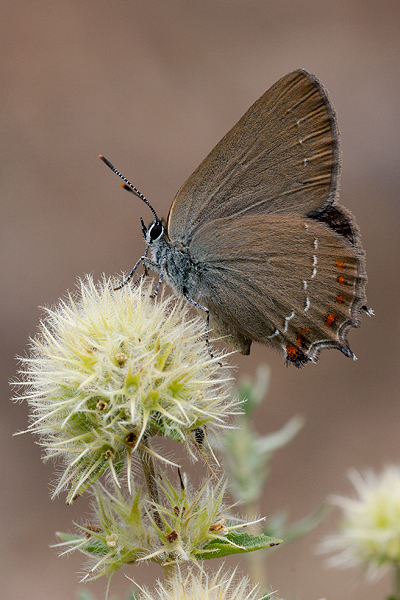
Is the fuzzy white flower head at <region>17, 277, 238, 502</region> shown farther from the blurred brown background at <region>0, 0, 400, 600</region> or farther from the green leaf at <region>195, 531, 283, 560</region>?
the blurred brown background at <region>0, 0, 400, 600</region>

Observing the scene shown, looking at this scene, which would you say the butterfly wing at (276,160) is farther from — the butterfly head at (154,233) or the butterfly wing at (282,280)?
the butterfly head at (154,233)

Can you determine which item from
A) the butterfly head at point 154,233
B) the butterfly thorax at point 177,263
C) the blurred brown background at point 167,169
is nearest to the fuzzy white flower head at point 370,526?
the butterfly thorax at point 177,263

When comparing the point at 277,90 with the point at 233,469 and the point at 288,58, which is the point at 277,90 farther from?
the point at 288,58

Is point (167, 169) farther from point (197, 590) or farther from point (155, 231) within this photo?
point (197, 590)

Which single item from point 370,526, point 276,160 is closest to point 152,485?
point 276,160

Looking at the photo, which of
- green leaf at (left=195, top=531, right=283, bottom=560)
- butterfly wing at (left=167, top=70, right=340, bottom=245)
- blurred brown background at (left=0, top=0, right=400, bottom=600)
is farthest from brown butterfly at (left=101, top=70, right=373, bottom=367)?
blurred brown background at (left=0, top=0, right=400, bottom=600)

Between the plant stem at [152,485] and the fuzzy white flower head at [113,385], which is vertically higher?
the fuzzy white flower head at [113,385]
